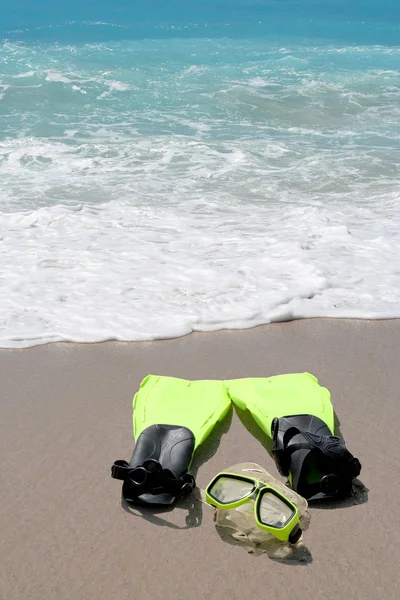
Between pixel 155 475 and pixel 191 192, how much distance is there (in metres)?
4.32

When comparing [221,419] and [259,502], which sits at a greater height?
[259,502]

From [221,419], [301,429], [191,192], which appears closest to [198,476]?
[221,419]

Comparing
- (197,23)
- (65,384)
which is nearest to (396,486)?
(65,384)

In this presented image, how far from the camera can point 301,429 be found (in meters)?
2.40

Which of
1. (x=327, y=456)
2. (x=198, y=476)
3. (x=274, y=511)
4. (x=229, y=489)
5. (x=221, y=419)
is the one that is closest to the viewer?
(x=274, y=511)

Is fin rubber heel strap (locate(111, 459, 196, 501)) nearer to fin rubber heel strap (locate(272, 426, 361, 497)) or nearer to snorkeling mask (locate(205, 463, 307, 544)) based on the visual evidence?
snorkeling mask (locate(205, 463, 307, 544))

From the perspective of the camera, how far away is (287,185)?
6.28 m

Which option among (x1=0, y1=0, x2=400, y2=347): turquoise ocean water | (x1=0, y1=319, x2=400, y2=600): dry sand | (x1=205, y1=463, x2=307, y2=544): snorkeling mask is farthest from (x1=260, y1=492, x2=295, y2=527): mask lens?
(x1=0, y1=0, x2=400, y2=347): turquoise ocean water

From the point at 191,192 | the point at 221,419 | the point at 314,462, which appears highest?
the point at 314,462

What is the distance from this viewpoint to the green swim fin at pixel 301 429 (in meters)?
2.09

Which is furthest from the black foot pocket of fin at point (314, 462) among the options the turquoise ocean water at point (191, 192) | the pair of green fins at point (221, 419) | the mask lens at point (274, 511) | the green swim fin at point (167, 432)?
the turquoise ocean water at point (191, 192)

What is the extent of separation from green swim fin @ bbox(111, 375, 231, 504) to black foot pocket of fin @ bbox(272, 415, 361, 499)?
13.7 inches

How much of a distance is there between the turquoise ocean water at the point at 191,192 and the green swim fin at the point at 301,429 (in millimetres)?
757

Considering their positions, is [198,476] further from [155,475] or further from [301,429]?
[301,429]
